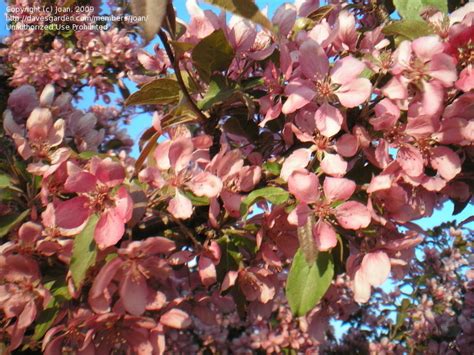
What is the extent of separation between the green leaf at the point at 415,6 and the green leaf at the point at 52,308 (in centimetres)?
82

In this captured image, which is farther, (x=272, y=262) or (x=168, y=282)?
(x=168, y=282)

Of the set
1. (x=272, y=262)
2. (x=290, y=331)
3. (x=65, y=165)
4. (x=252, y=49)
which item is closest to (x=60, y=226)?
(x=65, y=165)

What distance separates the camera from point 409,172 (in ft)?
3.09

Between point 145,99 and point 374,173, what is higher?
point 145,99

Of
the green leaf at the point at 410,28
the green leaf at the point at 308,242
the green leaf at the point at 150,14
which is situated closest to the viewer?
the green leaf at the point at 150,14

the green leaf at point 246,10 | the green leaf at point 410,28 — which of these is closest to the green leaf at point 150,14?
the green leaf at point 246,10

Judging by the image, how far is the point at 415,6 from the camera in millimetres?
1032

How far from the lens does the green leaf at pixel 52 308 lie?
→ 0.99 metres

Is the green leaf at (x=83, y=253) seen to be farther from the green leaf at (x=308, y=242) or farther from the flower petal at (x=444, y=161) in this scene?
the flower petal at (x=444, y=161)

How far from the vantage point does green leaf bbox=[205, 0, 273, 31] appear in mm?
495

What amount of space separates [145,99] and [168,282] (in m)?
0.38

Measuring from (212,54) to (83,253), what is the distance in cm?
42

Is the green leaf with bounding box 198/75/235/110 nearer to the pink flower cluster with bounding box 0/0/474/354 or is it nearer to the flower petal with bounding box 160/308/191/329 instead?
the pink flower cluster with bounding box 0/0/474/354

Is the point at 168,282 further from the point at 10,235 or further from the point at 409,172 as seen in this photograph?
the point at 409,172
